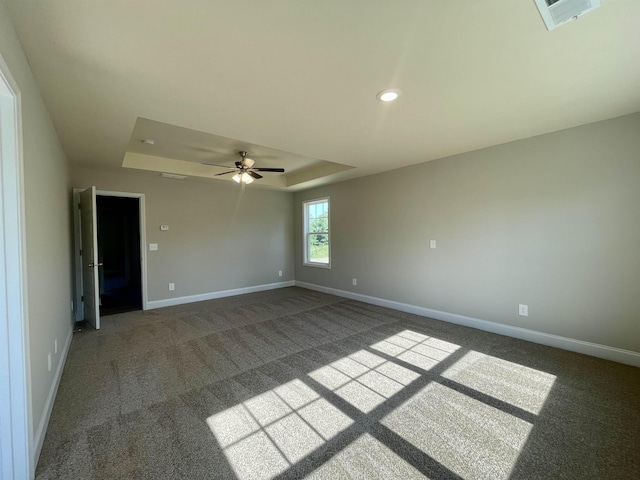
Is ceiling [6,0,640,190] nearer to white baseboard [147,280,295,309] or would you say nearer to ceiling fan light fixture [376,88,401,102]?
ceiling fan light fixture [376,88,401,102]

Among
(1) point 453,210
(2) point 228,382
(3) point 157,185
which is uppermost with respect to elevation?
(3) point 157,185

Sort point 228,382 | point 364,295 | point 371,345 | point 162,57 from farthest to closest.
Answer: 1. point 364,295
2. point 371,345
3. point 228,382
4. point 162,57

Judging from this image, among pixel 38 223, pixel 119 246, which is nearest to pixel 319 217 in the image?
pixel 38 223

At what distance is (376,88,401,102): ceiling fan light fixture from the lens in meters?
2.14

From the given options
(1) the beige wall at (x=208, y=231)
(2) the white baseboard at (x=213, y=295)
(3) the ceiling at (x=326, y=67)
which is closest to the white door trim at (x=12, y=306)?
(3) the ceiling at (x=326, y=67)

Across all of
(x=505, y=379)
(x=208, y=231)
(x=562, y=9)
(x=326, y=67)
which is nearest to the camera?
(x=562, y=9)

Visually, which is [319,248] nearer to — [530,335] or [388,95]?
[530,335]

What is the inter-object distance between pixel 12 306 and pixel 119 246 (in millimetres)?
7972

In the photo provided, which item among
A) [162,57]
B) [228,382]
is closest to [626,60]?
[162,57]

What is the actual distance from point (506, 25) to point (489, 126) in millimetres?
1585

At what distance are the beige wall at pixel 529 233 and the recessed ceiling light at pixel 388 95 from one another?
2.07m

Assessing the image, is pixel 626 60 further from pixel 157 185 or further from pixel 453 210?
pixel 157 185

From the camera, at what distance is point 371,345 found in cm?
320

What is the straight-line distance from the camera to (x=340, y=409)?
6.68 feet
